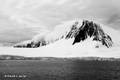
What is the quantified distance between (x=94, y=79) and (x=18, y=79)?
3726 centimetres

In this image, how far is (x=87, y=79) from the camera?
293 feet

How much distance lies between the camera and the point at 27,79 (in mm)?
86312

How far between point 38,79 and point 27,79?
5255 mm

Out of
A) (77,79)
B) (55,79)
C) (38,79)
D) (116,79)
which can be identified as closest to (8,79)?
(38,79)

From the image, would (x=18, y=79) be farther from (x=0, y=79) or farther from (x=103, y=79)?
(x=103, y=79)

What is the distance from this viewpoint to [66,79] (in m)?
87.6

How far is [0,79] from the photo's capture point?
85750mm

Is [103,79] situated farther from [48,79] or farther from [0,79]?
[0,79]

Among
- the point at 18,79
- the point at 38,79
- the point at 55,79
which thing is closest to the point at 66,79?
the point at 55,79

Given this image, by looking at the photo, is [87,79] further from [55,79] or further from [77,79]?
[55,79]

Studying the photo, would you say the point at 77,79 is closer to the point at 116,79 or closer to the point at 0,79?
the point at 116,79

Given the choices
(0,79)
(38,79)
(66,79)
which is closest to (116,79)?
(66,79)

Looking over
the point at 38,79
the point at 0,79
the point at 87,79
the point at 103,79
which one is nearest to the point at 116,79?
the point at 103,79

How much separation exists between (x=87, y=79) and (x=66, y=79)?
35.0 ft
